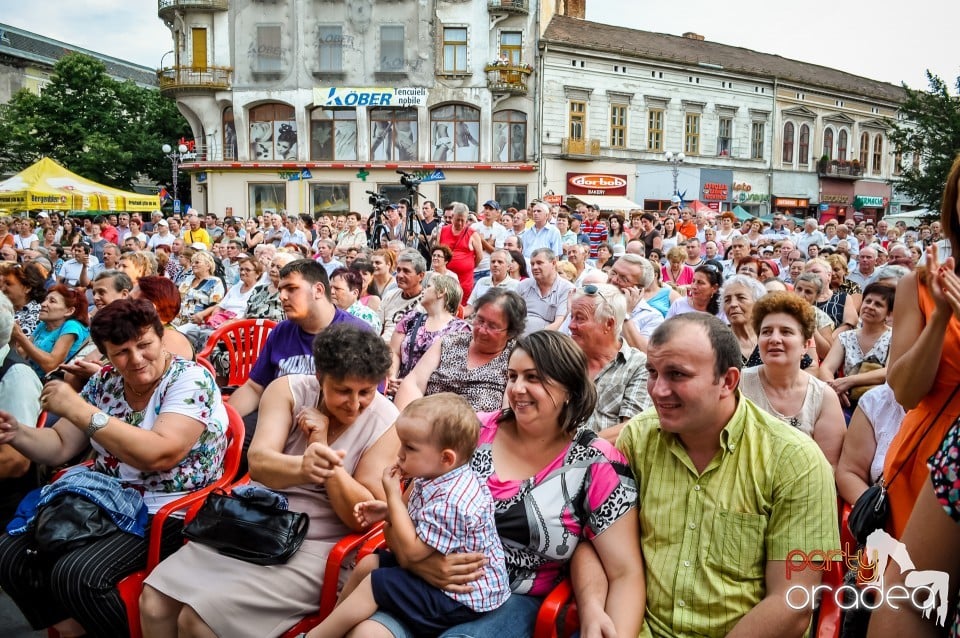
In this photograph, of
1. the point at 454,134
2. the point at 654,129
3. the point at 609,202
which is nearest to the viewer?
the point at 454,134

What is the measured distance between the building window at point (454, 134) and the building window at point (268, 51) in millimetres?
6670

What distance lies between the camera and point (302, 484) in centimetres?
274

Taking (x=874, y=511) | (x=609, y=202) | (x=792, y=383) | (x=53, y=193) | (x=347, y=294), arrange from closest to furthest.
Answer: (x=874, y=511)
(x=792, y=383)
(x=347, y=294)
(x=53, y=193)
(x=609, y=202)

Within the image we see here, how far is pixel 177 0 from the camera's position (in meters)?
30.6

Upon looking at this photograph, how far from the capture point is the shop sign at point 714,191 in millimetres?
34875

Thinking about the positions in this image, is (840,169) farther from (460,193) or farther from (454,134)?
(454,134)

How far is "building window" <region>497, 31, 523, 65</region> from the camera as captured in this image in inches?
1203

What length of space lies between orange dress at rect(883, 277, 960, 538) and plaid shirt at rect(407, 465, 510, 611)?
124 cm

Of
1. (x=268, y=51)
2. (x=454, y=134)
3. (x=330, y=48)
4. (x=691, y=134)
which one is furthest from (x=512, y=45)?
(x=268, y=51)

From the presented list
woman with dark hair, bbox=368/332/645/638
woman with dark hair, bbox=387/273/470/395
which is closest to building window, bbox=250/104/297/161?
woman with dark hair, bbox=387/273/470/395

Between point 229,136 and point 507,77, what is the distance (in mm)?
11918

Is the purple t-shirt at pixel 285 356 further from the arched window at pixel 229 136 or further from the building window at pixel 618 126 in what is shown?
the building window at pixel 618 126

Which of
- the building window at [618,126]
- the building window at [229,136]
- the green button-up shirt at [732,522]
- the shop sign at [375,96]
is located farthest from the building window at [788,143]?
the green button-up shirt at [732,522]

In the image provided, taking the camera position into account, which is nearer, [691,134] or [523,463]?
[523,463]
